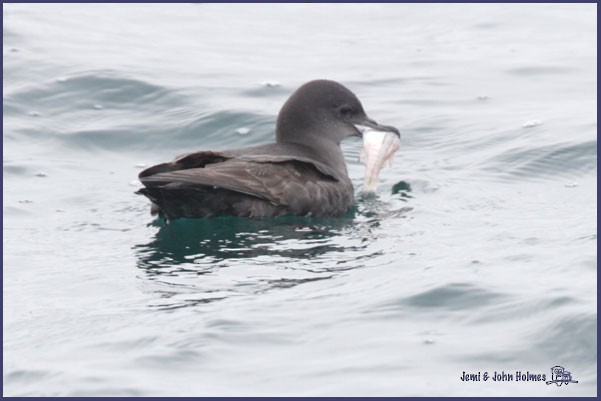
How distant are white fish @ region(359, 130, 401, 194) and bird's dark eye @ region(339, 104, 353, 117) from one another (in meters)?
0.24

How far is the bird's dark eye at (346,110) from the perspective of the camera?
9.83m

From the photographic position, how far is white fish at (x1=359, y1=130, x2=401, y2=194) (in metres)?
9.64

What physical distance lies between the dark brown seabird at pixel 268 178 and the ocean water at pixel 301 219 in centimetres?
13

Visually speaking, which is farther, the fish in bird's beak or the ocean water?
the fish in bird's beak

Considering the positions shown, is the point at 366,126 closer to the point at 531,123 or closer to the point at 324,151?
the point at 324,151

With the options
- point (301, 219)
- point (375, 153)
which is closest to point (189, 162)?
point (301, 219)

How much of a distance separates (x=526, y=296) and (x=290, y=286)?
1.24 metres

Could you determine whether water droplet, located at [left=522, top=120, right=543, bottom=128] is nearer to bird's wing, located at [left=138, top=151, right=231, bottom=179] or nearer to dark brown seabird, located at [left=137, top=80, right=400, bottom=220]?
dark brown seabird, located at [left=137, top=80, right=400, bottom=220]

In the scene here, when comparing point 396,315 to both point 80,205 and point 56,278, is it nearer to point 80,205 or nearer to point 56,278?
point 56,278

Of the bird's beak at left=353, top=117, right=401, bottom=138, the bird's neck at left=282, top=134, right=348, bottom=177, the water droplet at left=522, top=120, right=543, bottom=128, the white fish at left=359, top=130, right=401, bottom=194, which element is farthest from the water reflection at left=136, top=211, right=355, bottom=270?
the water droplet at left=522, top=120, right=543, bottom=128

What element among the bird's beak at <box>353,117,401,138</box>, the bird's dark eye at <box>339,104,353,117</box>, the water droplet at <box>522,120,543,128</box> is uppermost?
the water droplet at <box>522,120,543,128</box>

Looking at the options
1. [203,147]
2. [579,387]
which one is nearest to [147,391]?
[579,387]

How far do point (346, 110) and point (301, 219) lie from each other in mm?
1393

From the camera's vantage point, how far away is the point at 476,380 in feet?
18.3
